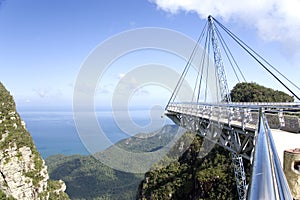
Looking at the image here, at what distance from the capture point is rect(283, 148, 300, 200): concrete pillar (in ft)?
8.89

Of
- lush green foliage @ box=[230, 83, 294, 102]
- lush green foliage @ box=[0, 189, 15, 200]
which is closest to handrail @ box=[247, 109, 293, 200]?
lush green foliage @ box=[0, 189, 15, 200]

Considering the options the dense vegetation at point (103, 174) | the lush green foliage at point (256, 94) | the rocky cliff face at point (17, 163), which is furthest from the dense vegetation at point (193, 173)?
the rocky cliff face at point (17, 163)

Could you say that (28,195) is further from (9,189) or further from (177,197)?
(177,197)

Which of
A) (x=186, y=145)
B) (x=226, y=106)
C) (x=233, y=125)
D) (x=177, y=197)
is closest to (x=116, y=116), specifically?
(x=226, y=106)

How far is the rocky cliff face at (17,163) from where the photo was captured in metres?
29.9

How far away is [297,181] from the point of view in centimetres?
271

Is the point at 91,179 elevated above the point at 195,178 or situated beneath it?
situated beneath

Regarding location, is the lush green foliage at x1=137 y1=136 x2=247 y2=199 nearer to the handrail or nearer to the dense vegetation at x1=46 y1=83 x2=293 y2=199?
the dense vegetation at x1=46 y1=83 x2=293 y2=199

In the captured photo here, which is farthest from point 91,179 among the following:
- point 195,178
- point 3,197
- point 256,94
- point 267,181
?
point 267,181

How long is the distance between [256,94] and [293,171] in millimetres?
33807

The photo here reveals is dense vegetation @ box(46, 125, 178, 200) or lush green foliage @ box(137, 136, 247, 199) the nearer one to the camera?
lush green foliage @ box(137, 136, 247, 199)

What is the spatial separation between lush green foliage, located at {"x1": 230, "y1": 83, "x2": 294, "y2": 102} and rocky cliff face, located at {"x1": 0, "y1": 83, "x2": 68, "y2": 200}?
2882cm

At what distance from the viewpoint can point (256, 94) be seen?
34250 mm

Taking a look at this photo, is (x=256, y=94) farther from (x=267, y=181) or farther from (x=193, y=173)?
(x=267, y=181)
